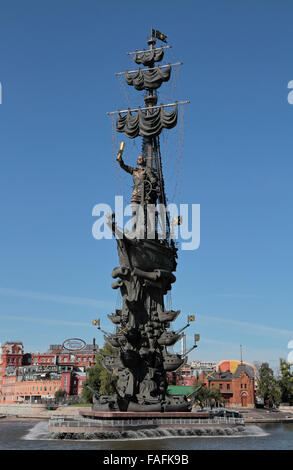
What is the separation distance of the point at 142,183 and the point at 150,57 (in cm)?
1835

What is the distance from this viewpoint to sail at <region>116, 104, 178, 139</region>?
53438mm

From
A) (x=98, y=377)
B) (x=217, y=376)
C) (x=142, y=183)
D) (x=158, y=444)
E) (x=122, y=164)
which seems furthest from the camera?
(x=217, y=376)

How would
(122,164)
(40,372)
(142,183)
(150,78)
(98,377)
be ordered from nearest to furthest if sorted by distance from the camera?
(142,183) → (122,164) → (150,78) → (98,377) → (40,372)

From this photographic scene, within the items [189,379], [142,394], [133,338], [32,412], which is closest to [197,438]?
[142,394]

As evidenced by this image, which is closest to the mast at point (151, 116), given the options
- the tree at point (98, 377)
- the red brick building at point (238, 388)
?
the tree at point (98, 377)

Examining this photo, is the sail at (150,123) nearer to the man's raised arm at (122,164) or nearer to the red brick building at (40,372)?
the man's raised arm at (122,164)

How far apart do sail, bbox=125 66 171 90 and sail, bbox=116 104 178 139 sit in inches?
150

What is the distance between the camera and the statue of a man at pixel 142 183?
4917 centimetres

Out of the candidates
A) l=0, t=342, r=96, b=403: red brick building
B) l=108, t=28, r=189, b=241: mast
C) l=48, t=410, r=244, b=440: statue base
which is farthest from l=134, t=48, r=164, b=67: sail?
l=0, t=342, r=96, b=403: red brick building

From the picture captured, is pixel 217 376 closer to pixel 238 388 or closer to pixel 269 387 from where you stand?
pixel 238 388

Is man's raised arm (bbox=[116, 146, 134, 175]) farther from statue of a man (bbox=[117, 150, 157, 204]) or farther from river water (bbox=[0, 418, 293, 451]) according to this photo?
river water (bbox=[0, 418, 293, 451])

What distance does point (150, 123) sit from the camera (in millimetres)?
53656

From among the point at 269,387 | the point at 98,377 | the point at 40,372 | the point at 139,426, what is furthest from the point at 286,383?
the point at 40,372
